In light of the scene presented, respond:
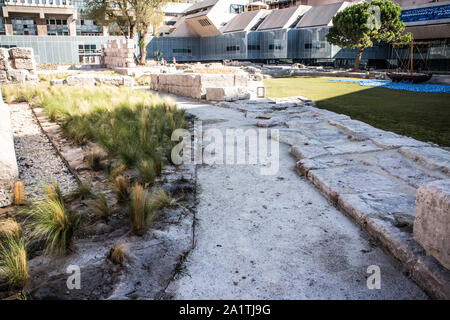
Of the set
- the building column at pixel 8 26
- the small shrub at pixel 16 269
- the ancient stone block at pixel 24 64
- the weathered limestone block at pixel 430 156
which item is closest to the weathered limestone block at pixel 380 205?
the weathered limestone block at pixel 430 156

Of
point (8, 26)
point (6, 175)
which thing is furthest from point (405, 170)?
point (8, 26)

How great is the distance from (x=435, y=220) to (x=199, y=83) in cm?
981

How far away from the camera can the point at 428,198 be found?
2.10 meters

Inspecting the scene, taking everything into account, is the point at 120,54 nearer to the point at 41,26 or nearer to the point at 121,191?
the point at 41,26

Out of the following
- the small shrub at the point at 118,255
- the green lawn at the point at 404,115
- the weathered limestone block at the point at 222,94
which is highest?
the weathered limestone block at the point at 222,94

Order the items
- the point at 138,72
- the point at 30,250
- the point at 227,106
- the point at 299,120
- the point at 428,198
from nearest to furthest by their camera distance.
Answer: the point at 428,198, the point at 30,250, the point at 299,120, the point at 227,106, the point at 138,72

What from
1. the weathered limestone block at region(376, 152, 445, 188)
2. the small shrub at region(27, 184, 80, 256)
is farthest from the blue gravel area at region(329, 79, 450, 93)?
the small shrub at region(27, 184, 80, 256)

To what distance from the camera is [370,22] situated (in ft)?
81.2

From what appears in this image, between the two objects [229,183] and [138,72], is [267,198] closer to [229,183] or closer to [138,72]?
[229,183]

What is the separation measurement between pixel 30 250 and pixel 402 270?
2520mm

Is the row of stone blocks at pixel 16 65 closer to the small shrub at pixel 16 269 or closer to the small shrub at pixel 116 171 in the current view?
the small shrub at pixel 116 171

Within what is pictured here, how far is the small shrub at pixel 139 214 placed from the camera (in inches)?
102

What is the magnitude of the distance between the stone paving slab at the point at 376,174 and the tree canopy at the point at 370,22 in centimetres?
2199
